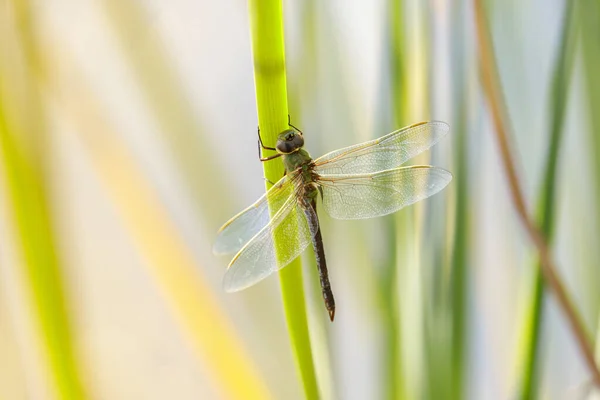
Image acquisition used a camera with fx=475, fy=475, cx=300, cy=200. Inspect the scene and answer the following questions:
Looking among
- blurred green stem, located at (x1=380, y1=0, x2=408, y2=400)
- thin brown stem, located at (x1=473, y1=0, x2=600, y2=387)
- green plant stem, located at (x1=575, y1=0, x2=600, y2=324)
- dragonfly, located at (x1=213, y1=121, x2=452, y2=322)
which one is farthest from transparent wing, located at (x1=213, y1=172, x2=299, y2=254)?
green plant stem, located at (x1=575, y1=0, x2=600, y2=324)

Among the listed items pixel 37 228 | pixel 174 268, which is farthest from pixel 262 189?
pixel 37 228

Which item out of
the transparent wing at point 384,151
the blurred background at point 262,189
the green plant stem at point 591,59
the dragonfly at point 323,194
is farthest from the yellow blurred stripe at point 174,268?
the green plant stem at point 591,59

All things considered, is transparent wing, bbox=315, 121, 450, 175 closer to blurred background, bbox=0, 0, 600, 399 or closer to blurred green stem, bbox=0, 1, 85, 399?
blurred background, bbox=0, 0, 600, 399

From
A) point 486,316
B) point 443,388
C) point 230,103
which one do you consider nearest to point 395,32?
point 443,388

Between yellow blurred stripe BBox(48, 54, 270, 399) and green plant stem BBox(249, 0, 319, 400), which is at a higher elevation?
green plant stem BBox(249, 0, 319, 400)

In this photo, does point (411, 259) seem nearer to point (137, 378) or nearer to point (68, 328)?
point (68, 328)

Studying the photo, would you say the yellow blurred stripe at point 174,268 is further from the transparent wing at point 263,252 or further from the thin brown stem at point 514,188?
the thin brown stem at point 514,188
